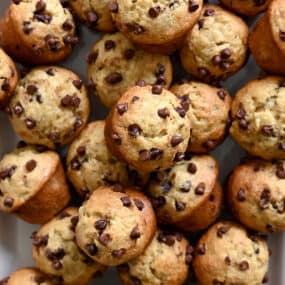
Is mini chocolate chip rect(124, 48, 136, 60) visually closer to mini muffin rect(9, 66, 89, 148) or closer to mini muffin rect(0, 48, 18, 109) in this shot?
mini muffin rect(9, 66, 89, 148)

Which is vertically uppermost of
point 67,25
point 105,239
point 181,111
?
point 67,25

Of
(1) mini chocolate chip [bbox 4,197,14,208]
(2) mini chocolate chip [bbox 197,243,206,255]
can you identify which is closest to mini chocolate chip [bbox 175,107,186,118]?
(2) mini chocolate chip [bbox 197,243,206,255]

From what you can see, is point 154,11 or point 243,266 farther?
point 243,266

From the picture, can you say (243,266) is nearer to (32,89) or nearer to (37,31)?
(32,89)

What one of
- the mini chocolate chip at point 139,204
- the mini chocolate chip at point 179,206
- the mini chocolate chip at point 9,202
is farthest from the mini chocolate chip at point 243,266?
the mini chocolate chip at point 9,202

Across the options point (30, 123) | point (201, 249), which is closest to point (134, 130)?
point (30, 123)

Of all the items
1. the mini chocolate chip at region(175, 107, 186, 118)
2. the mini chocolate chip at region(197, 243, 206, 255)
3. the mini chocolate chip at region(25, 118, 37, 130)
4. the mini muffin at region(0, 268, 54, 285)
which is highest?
the mini chocolate chip at region(25, 118, 37, 130)
